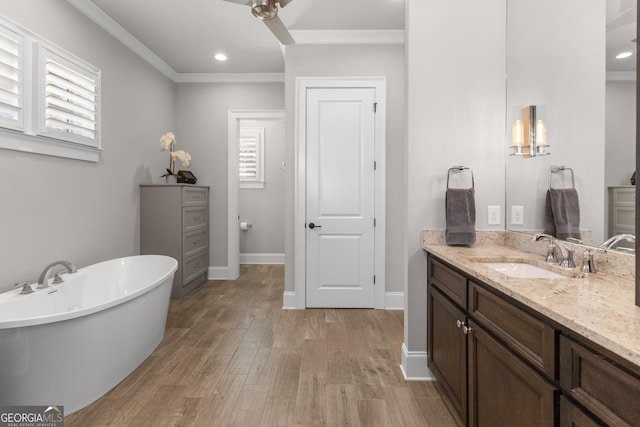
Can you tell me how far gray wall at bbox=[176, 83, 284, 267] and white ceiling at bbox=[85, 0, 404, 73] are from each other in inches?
24.4

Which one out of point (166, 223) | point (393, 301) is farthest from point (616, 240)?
point (166, 223)

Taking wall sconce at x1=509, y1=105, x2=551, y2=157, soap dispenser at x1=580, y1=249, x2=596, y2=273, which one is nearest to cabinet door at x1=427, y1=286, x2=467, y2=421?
soap dispenser at x1=580, y1=249, x2=596, y2=273

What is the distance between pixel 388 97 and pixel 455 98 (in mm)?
1473

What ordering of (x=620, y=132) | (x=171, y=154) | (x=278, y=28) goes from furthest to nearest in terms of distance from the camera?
(x=171, y=154) < (x=278, y=28) < (x=620, y=132)

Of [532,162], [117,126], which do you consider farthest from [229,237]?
[532,162]

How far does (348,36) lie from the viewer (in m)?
3.48

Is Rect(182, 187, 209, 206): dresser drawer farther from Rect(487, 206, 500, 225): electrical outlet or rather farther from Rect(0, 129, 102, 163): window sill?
Rect(487, 206, 500, 225): electrical outlet

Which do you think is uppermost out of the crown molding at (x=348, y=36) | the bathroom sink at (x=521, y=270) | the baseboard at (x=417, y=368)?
the crown molding at (x=348, y=36)

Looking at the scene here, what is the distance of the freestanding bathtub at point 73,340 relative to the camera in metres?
1.61

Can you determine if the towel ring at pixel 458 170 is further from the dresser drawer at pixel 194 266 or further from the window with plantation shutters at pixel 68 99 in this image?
the dresser drawer at pixel 194 266

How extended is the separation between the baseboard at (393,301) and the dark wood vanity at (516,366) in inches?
62.0

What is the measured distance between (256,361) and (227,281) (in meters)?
2.46

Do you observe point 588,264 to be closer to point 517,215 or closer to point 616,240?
point 616,240

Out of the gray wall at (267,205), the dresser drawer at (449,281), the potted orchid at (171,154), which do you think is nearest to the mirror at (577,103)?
the dresser drawer at (449,281)
